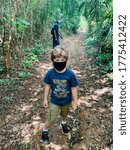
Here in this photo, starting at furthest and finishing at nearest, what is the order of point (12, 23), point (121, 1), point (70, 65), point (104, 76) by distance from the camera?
point (70, 65) → point (104, 76) → point (12, 23) → point (121, 1)

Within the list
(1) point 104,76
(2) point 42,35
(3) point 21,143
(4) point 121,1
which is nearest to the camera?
(4) point 121,1

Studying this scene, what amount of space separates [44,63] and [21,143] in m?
5.44

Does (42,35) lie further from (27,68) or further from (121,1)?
(121,1)

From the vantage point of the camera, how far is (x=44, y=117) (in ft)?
16.0

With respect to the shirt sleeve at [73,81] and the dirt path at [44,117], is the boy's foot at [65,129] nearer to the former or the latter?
the dirt path at [44,117]

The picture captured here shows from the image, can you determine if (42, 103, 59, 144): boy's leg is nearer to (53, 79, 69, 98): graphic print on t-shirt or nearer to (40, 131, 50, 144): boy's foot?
(40, 131, 50, 144): boy's foot

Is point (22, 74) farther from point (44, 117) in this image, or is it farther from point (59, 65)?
point (59, 65)

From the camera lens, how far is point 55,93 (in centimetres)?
374

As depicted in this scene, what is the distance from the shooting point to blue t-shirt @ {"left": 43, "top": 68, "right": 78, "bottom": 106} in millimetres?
3654

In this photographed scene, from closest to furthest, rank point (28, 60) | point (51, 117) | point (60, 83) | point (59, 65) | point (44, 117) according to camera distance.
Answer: point (59, 65)
point (60, 83)
point (51, 117)
point (44, 117)
point (28, 60)

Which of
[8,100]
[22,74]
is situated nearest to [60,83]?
[8,100]

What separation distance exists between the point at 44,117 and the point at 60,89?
1343mm

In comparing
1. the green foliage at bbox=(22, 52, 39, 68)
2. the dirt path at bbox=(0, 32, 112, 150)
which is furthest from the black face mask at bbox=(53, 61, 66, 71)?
the green foliage at bbox=(22, 52, 39, 68)

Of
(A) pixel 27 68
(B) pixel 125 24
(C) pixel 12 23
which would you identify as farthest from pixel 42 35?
(B) pixel 125 24
